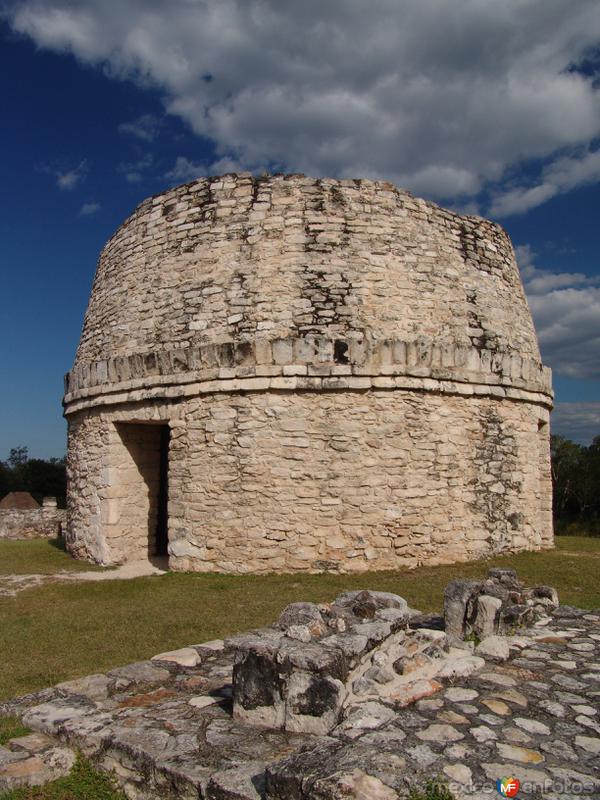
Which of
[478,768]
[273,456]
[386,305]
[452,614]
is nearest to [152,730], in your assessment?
[478,768]

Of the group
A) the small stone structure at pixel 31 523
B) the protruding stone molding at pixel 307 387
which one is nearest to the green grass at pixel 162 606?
the protruding stone molding at pixel 307 387

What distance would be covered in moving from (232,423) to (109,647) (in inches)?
169

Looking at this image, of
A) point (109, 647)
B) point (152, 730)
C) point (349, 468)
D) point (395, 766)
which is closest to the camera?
point (395, 766)

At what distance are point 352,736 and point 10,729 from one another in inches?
93.2

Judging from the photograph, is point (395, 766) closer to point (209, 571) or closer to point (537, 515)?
point (209, 571)

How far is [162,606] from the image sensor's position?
8039 millimetres

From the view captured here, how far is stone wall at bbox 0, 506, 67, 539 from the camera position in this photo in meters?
18.3

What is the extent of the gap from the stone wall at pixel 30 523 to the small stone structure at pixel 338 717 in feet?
49.6

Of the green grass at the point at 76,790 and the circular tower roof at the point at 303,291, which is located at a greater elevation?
the circular tower roof at the point at 303,291

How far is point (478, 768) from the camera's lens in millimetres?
2842

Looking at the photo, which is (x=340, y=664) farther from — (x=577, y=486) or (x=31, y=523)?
(x=577, y=486)

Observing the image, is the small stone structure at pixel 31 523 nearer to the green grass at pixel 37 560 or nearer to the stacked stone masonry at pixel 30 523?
the stacked stone masonry at pixel 30 523

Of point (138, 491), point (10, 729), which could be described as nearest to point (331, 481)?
point (138, 491)

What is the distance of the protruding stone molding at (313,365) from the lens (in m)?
9.76
